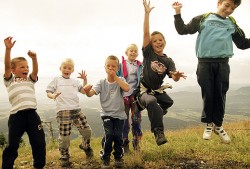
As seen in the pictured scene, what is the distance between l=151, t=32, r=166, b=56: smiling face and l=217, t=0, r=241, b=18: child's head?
4.48 ft

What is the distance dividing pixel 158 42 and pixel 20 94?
3.21 m

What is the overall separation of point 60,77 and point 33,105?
1412 mm

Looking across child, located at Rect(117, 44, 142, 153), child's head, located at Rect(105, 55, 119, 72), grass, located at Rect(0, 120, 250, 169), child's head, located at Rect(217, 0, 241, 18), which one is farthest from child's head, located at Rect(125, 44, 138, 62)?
grass, located at Rect(0, 120, 250, 169)

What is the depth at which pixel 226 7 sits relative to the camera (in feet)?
18.1

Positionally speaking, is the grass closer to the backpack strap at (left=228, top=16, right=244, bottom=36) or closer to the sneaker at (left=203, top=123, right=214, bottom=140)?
the sneaker at (left=203, top=123, right=214, bottom=140)

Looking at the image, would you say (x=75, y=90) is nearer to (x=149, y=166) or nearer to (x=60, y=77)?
(x=60, y=77)

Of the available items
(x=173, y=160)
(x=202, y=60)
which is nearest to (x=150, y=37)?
(x=202, y=60)

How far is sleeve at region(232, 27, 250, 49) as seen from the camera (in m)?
5.78

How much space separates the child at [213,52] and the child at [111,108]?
171 cm

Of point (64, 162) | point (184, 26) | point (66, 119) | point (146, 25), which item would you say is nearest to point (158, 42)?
point (146, 25)

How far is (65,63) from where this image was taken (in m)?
6.54

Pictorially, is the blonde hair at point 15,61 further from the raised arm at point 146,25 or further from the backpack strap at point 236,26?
the backpack strap at point 236,26

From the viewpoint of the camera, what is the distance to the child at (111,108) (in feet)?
18.0

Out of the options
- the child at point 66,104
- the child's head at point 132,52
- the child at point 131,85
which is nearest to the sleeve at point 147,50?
the child at point 131,85
